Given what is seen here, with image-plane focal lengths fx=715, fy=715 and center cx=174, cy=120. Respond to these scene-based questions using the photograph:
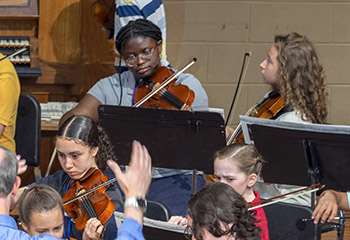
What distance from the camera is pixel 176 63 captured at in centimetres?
498

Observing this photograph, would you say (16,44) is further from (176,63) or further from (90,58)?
(176,63)

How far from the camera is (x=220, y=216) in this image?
2.11m

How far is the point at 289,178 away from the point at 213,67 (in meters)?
2.32

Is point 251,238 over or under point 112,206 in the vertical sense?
over

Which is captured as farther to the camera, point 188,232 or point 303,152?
point 303,152

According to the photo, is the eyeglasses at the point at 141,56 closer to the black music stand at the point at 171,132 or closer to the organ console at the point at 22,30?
the black music stand at the point at 171,132

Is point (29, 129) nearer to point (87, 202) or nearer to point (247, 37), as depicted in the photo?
point (87, 202)

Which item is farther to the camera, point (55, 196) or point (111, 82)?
point (111, 82)

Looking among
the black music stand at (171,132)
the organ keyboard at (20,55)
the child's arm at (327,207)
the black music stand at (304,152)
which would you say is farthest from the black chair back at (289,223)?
the organ keyboard at (20,55)

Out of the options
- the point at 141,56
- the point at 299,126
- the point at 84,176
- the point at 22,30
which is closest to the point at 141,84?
the point at 141,56

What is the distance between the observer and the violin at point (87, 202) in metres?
2.95

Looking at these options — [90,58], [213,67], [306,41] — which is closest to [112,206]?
[306,41]

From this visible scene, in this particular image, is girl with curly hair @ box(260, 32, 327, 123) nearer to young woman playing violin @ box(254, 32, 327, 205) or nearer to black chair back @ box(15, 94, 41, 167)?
young woman playing violin @ box(254, 32, 327, 205)

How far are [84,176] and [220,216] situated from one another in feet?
3.46
